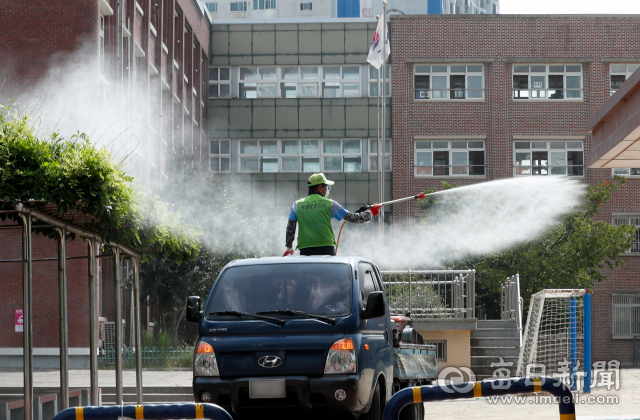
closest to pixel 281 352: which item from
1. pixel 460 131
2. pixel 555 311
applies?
pixel 555 311

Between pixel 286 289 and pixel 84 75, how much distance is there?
18.3 m

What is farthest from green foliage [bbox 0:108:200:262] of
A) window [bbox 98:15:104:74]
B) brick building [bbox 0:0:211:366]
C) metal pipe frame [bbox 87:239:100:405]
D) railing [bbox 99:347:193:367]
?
window [bbox 98:15:104:74]

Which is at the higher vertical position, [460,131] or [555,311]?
[460,131]

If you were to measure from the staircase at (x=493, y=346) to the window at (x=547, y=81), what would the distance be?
20.6 m

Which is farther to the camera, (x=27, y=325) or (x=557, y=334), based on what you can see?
(x=557, y=334)

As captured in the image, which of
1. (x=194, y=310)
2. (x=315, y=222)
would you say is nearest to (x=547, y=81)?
(x=315, y=222)

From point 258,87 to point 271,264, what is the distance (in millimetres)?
33376

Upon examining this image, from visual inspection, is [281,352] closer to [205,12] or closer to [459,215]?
[459,215]

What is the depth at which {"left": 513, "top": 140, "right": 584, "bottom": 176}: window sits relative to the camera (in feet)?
131

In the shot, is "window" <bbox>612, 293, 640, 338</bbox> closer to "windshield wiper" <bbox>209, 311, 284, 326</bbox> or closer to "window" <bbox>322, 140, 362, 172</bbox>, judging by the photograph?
"window" <bbox>322, 140, 362, 172</bbox>

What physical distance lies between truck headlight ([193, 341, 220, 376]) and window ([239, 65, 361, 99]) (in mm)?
33718

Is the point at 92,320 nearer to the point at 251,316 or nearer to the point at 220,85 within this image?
the point at 251,316

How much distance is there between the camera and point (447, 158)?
39.8 metres

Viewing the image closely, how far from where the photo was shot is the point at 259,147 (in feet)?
135
